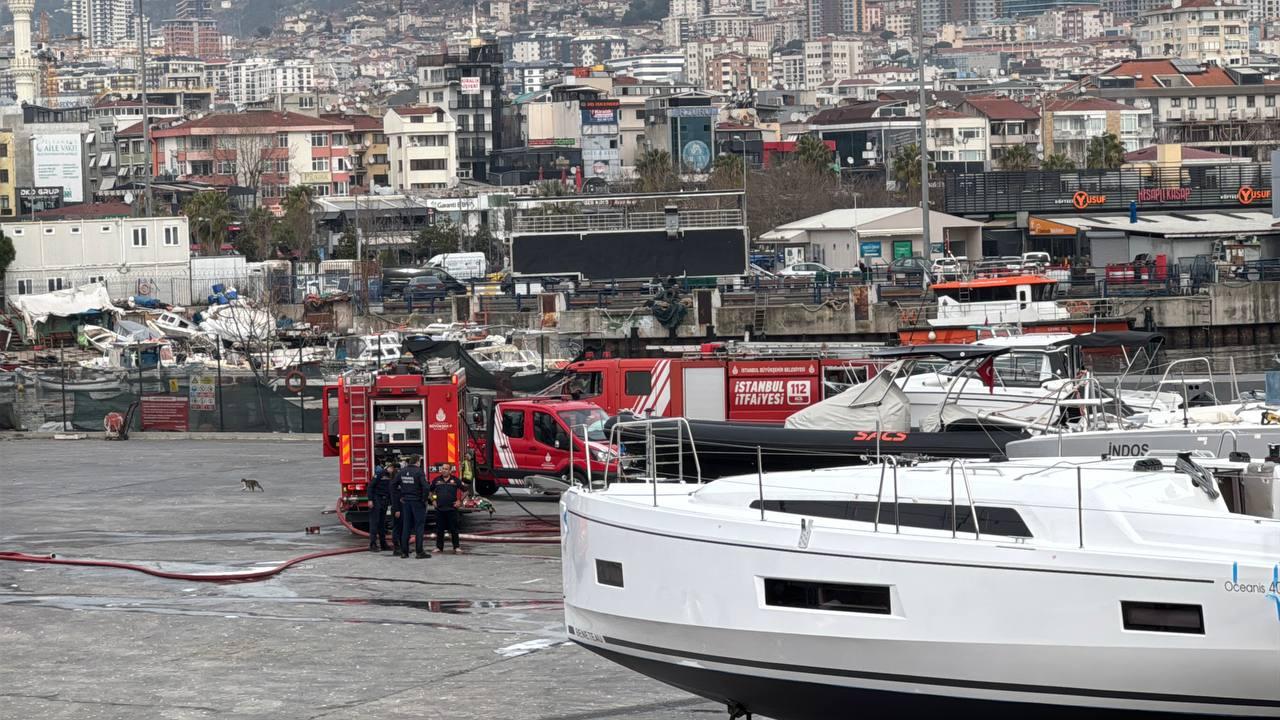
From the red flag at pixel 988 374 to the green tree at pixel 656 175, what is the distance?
70.7m

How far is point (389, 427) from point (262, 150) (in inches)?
4639

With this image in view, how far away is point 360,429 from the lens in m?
23.8

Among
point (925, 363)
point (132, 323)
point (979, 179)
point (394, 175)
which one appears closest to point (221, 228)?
point (132, 323)

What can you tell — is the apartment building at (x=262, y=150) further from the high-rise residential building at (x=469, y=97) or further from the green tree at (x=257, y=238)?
the green tree at (x=257, y=238)

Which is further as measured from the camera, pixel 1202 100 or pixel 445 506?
pixel 1202 100

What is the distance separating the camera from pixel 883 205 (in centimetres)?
10012

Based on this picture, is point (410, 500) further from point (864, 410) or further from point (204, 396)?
point (204, 396)

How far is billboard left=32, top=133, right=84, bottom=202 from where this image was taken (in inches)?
4678

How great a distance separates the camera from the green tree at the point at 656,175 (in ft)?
336

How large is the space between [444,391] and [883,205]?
78.3 meters

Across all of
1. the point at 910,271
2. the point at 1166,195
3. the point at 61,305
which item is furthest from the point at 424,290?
the point at 1166,195

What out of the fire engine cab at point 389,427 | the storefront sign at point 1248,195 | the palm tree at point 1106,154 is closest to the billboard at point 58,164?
the palm tree at point 1106,154

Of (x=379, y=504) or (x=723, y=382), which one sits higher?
(x=723, y=382)

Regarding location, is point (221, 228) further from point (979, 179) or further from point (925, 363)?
point (925, 363)
